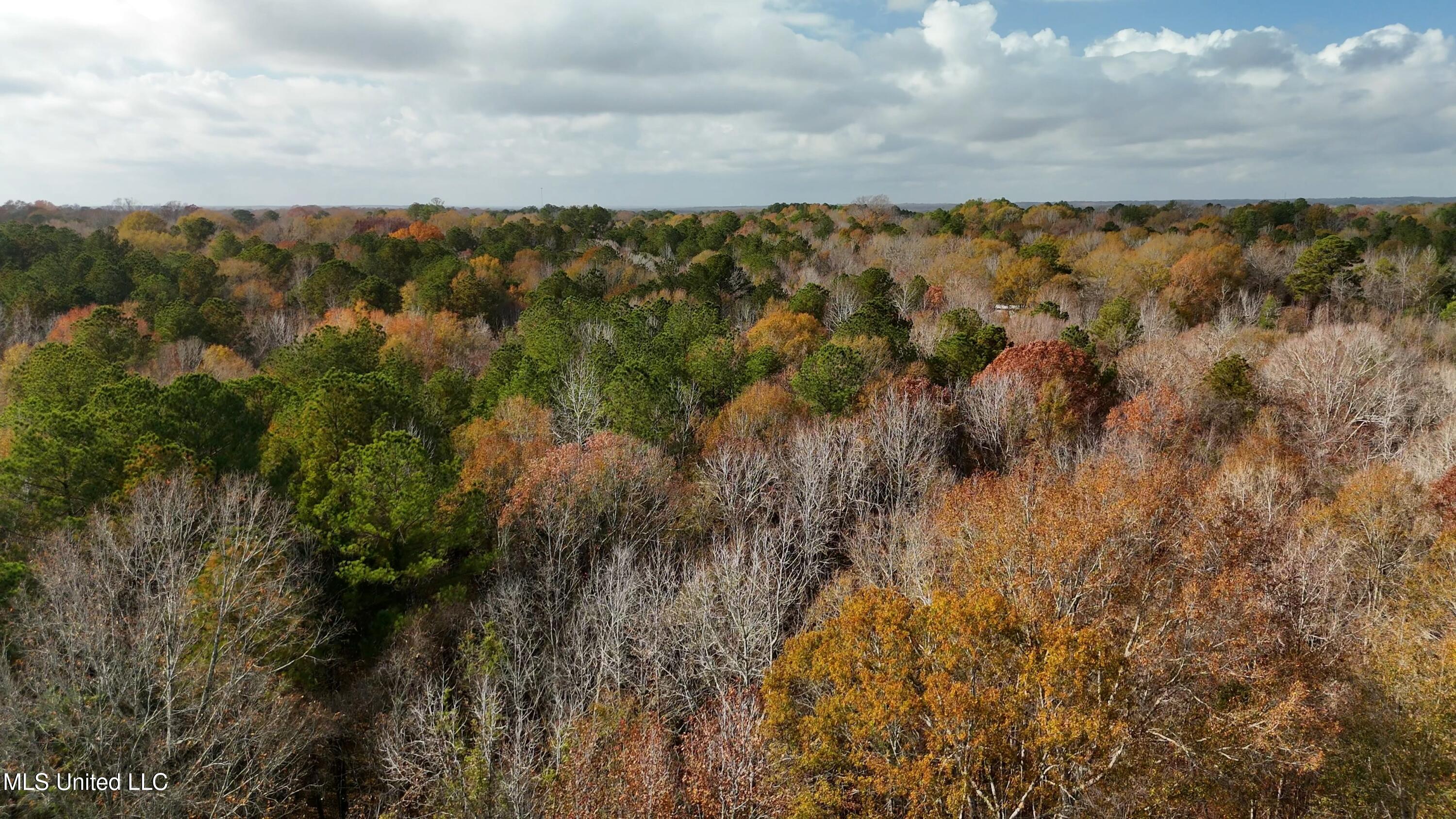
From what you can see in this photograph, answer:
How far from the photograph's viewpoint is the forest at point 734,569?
15.2 meters

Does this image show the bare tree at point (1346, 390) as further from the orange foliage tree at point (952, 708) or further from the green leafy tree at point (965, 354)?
the orange foliage tree at point (952, 708)

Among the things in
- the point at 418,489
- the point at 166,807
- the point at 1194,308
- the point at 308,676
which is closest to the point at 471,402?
the point at 418,489

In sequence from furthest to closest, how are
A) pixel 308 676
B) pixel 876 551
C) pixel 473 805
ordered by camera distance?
pixel 876 551 → pixel 308 676 → pixel 473 805

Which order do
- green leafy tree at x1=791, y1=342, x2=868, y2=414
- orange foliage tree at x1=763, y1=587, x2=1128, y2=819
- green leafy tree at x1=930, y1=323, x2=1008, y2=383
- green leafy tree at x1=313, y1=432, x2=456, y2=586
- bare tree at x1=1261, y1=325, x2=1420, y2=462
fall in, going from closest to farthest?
orange foliage tree at x1=763, y1=587, x2=1128, y2=819 < green leafy tree at x1=313, y1=432, x2=456, y2=586 < bare tree at x1=1261, y1=325, x2=1420, y2=462 < green leafy tree at x1=791, y1=342, x2=868, y2=414 < green leafy tree at x1=930, y1=323, x2=1008, y2=383

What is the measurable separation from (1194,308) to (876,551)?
50.0 metres

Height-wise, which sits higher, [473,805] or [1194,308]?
[1194,308]

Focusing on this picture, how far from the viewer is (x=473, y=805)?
14.5 meters

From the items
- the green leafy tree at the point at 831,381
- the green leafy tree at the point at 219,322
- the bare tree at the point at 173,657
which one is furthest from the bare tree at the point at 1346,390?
the green leafy tree at the point at 219,322

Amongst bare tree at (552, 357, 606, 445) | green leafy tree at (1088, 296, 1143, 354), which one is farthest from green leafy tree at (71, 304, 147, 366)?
green leafy tree at (1088, 296, 1143, 354)

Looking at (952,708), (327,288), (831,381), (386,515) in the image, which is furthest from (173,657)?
(327,288)

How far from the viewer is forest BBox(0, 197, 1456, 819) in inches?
598

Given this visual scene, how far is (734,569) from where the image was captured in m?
22.2

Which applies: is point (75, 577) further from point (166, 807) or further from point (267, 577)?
point (166, 807)

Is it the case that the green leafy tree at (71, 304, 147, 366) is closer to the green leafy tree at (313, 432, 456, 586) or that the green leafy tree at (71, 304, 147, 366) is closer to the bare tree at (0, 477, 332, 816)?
the bare tree at (0, 477, 332, 816)
